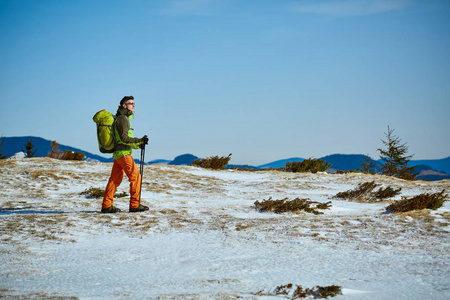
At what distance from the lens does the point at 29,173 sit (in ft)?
37.8

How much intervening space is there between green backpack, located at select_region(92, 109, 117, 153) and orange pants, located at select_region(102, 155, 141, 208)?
32cm

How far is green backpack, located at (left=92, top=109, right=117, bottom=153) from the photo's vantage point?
22.1 ft

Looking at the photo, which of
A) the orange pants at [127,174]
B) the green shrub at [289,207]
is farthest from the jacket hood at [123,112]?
the green shrub at [289,207]

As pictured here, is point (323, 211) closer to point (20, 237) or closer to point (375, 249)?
point (375, 249)

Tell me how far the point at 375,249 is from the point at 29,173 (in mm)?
11140

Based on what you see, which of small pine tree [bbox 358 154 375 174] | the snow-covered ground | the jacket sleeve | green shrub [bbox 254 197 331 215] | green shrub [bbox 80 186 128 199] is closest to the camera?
the snow-covered ground

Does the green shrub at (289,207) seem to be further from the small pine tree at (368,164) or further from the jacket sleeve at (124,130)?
the small pine tree at (368,164)

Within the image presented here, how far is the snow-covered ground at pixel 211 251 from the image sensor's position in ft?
10.3

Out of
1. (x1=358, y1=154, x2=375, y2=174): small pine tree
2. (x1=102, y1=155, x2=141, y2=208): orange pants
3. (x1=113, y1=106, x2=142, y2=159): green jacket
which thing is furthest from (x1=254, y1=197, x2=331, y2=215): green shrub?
(x1=358, y1=154, x2=375, y2=174): small pine tree

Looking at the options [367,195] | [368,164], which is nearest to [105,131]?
[367,195]

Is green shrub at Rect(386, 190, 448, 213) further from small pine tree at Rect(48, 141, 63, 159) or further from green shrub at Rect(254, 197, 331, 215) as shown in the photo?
small pine tree at Rect(48, 141, 63, 159)

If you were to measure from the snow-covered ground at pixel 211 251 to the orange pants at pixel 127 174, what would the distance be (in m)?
0.38

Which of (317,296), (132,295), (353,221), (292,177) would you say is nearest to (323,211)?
(353,221)

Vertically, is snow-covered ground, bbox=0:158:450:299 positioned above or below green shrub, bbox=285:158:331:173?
Answer: below
